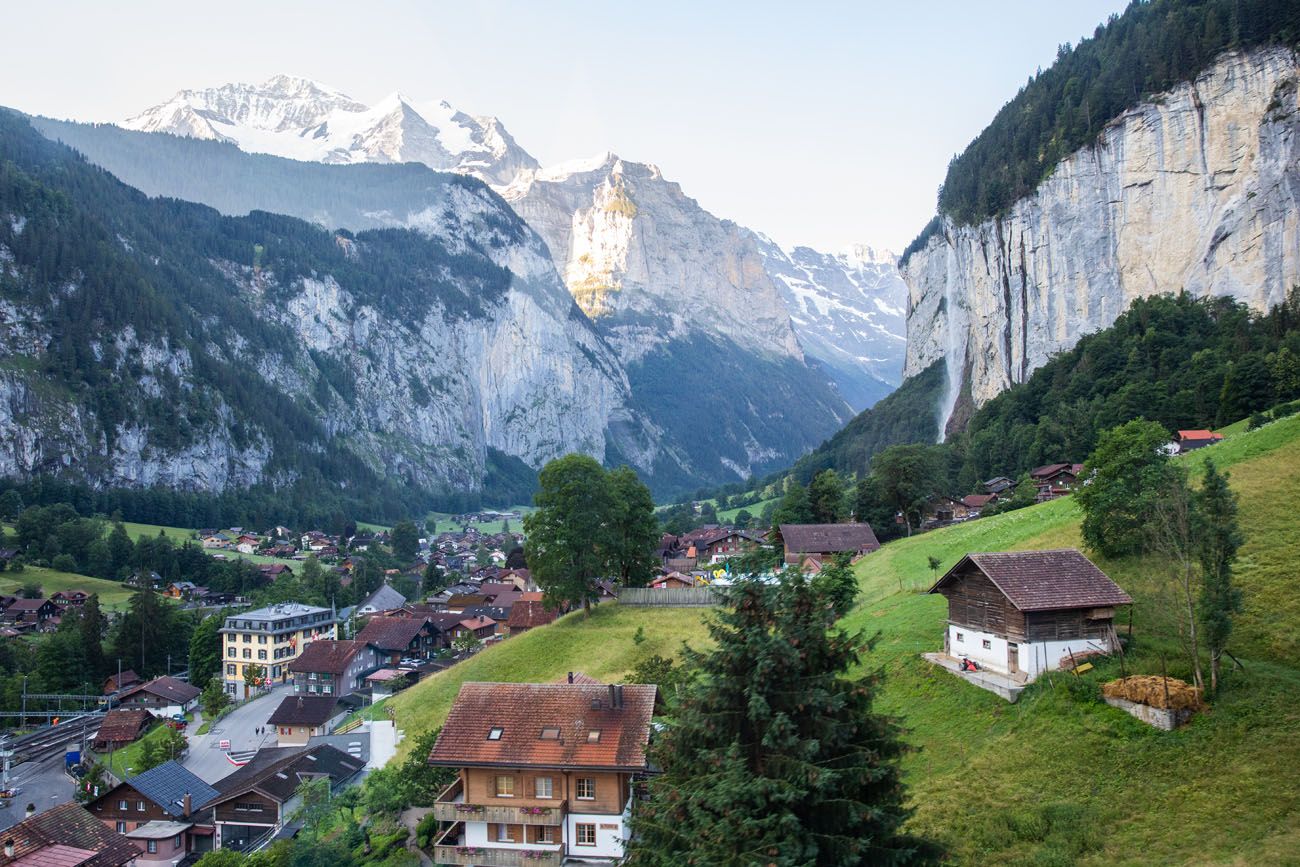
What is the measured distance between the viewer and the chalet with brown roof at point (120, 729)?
60344 millimetres

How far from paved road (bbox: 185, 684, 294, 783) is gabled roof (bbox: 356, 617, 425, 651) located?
7.11m

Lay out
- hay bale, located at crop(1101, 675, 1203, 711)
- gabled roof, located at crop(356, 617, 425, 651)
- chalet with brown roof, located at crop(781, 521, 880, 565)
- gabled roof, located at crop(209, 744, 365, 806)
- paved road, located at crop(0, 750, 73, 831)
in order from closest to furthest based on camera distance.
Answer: hay bale, located at crop(1101, 675, 1203, 711) → gabled roof, located at crop(209, 744, 365, 806) → paved road, located at crop(0, 750, 73, 831) → chalet with brown roof, located at crop(781, 521, 880, 565) → gabled roof, located at crop(356, 617, 425, 651)

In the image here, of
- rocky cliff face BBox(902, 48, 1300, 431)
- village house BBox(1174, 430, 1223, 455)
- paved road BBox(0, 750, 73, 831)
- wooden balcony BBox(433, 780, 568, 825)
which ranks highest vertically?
rocky cliff face BBox(902, 48, 1300, 431)

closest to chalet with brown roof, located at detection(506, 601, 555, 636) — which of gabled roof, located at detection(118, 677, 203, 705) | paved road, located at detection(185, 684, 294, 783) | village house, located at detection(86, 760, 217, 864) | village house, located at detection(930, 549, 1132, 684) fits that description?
paved road, located at detection(185, 684, 294, 783)

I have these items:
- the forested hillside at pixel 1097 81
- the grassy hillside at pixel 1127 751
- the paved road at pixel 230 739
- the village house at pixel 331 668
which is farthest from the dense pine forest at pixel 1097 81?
the paved road at pixel 230 739

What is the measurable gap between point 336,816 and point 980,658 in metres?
24.1

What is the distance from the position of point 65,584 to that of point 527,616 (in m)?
66.9

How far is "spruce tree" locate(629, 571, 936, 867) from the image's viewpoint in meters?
12.4

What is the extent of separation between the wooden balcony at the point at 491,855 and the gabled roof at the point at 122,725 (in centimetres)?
4706

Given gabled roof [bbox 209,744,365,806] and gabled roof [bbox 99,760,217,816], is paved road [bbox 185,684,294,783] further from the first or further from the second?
gabled roof [bbox 209,744,365,806]

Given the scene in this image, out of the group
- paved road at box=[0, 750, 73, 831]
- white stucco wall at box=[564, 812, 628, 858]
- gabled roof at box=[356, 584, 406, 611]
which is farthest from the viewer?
gabled roof at box=[356, 584, 406, 611]

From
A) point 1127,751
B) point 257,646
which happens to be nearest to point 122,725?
point 257,646

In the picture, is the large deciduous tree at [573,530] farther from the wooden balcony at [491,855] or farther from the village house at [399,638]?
the village house at [399,638]

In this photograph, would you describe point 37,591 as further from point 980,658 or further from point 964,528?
point 980,658
